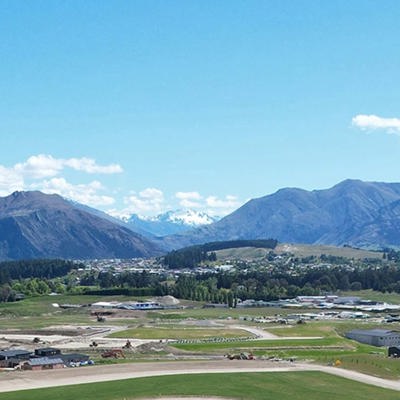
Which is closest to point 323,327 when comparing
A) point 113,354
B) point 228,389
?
point 113,354

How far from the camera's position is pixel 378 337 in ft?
433

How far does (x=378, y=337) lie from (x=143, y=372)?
56675mm

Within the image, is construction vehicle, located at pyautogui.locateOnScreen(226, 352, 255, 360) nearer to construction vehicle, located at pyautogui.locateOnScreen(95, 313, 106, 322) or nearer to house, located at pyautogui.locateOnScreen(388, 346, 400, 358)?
house, located at pyautogui.locateOnScreen(388, 346, 400, 358)

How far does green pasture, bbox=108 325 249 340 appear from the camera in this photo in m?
139

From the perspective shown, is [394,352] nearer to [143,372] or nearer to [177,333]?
[143,372]

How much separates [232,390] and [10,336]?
78344 mm

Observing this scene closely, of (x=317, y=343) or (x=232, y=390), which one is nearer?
(x=232, y=390)

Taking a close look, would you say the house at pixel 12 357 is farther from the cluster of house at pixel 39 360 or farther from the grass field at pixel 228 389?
the grass field at pixel 228 389

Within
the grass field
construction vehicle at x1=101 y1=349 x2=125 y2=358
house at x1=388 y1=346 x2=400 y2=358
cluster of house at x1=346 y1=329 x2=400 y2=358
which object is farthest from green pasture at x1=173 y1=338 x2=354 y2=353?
the grass field

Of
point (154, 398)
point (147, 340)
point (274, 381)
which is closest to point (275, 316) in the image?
point (147, 340)

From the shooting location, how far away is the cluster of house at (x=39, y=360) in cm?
9781

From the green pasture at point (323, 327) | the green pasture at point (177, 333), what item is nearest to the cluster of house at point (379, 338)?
the green pasture at point (323, 327)

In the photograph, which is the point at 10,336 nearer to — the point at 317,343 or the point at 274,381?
the point at 317,343

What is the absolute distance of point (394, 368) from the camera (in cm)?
10019
